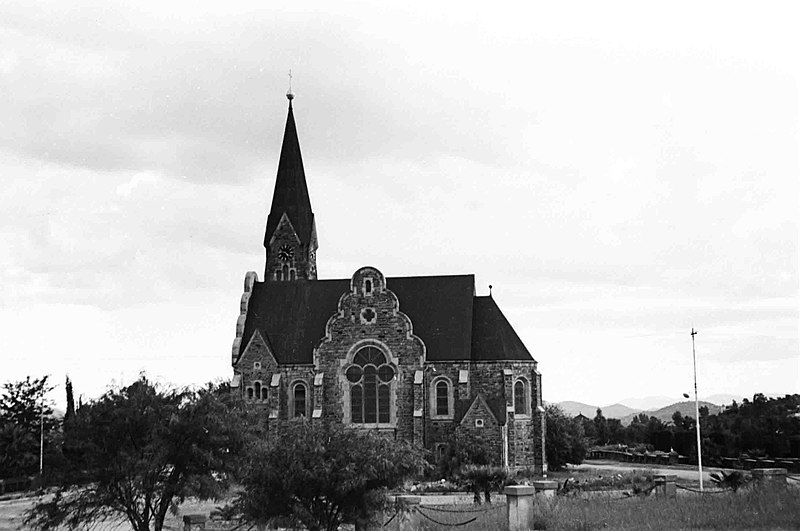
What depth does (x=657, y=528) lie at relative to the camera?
24078 mm

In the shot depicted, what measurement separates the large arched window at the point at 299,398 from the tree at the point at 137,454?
3470 cm

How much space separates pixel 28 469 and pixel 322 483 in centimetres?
4027

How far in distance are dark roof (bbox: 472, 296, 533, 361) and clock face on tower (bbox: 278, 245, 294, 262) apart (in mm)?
16224

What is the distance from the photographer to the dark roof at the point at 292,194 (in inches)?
2931

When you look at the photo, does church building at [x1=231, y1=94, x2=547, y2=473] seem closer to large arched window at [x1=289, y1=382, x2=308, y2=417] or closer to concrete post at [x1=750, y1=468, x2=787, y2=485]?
large arched window at [x1=289, y1=382, x2=308, y2=417]

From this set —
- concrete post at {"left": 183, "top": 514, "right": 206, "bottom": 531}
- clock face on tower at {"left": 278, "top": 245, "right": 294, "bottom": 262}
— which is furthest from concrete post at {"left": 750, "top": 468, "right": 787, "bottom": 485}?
clock face on tower at {"left": 278, "top": 245, "right": 294, "bottom": 262}

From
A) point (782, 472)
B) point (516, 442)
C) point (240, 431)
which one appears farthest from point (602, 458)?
point (240, 431)

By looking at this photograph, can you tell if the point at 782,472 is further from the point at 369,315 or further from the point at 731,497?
the point at 369,315

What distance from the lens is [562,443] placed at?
62.6 metres

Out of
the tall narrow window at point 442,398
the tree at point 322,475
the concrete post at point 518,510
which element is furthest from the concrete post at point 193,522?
the tall narrow window at point 442,398

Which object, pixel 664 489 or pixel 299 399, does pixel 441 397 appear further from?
→ pixel 664 489

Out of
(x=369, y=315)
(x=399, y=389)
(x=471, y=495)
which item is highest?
(x=369, y=315)

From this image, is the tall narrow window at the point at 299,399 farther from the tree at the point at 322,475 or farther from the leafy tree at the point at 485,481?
the tree at the point at 322,475

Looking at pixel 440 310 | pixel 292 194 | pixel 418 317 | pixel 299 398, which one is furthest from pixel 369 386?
pixel 292 194
